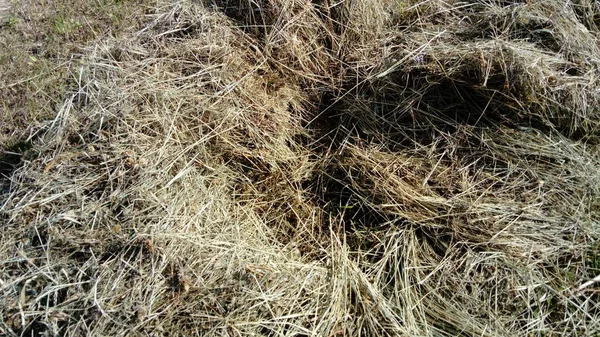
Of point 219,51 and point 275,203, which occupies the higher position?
point 219,51

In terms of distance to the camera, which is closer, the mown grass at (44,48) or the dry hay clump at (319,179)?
the dry hay clump at (319,179)

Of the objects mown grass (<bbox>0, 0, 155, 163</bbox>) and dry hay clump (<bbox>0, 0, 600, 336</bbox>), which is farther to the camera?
mown grass (<bbox>0, 0, 155, 163</bbox>)

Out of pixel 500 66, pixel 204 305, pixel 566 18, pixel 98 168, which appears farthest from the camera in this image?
pixel 566 18

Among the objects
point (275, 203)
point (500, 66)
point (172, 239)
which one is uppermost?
point (500, 66)

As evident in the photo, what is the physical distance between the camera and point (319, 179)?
2.62 m

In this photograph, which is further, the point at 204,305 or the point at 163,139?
the point at 163,139

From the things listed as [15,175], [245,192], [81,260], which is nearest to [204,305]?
[81,260]

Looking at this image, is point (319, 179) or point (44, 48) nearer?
point (319, 179)

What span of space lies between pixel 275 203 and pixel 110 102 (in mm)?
986

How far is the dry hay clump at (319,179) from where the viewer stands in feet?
6.59

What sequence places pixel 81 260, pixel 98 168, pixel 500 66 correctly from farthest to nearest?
pixel 500 66, pixel 98 168, pixel 81 260

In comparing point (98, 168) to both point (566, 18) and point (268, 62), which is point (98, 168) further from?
point (566, 18)

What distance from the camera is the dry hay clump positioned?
2008 millimetres

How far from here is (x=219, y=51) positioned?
2885mm
